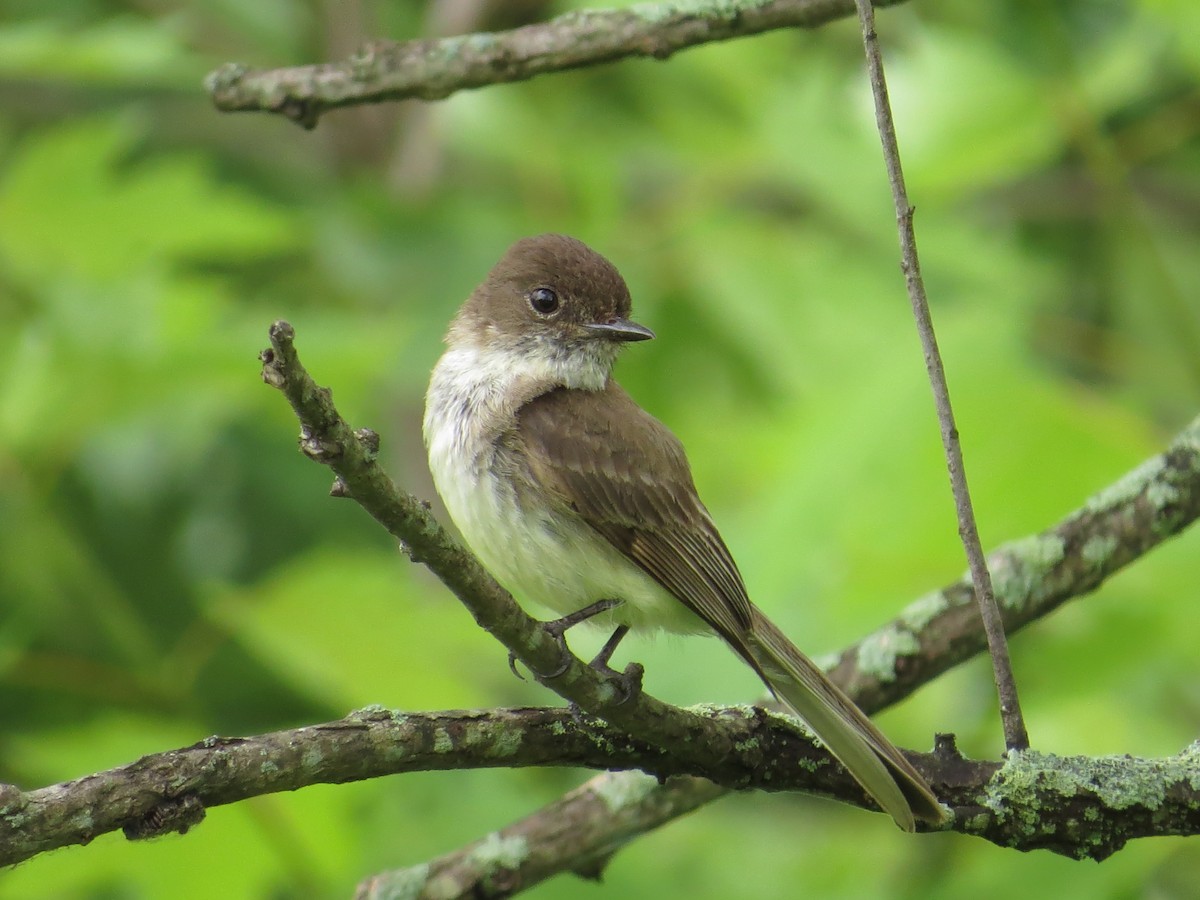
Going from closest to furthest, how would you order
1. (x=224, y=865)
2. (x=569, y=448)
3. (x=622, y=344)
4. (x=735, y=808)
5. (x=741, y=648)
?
(x=741, y=648) < (x=569, y=448) < (x=224, y=865) < (x=622, y=344) < (x=735, y=808)

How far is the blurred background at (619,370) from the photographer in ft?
13.7

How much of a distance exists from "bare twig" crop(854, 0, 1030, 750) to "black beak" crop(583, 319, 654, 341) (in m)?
1.74

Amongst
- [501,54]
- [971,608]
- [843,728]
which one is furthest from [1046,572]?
[501,54]

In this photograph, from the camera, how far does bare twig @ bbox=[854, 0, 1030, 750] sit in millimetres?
2557

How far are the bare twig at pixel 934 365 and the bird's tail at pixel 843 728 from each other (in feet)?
0.86

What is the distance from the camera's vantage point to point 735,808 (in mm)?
7586

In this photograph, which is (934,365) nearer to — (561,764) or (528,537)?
(561,764)

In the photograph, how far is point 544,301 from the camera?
4500 mm

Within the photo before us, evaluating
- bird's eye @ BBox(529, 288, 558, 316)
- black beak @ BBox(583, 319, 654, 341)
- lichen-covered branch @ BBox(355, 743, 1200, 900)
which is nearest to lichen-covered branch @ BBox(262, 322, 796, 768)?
lichen-covered branch @ BBox(355, 743, 1200, 900)

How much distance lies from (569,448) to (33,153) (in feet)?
7.43

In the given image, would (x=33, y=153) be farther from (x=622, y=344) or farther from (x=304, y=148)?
(x=304, y=148)

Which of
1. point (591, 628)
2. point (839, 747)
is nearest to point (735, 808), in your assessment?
point (591, 628)

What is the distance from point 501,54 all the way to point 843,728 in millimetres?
1764

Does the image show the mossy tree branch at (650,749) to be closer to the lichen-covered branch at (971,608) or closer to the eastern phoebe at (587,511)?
the lichen-covered branch at (971,608)
